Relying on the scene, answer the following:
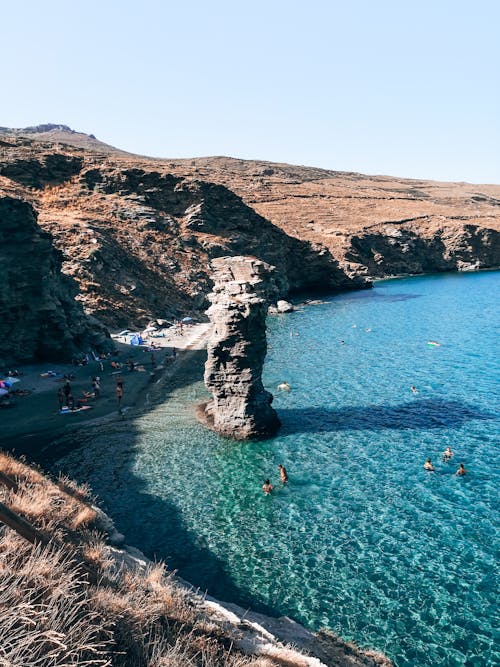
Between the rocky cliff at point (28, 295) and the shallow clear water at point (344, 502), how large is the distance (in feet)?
44.5

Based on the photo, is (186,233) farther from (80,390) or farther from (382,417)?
(382,417)

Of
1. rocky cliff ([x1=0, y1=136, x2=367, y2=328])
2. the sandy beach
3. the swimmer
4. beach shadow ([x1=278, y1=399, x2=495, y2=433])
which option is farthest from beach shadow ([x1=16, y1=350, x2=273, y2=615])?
rocky cliff ([x1=0, y1=136, x2=367, y2=328])

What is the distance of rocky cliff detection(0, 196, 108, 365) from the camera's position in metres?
40.4

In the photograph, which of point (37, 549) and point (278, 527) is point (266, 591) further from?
point (37, 549)

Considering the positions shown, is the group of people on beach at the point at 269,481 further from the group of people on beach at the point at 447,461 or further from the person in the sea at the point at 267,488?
the group of people on beach at the point at 447,461

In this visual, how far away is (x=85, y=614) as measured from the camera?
6402 mm

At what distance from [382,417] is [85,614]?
83.6 ft

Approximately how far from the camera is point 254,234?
89.9 m

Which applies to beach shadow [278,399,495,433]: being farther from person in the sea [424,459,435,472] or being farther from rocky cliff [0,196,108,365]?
rocky cliff [0,196,108,365]

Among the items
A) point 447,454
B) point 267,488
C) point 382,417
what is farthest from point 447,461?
point 267,488

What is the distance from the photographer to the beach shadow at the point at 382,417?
91.7 feet

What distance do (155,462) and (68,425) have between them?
872cm

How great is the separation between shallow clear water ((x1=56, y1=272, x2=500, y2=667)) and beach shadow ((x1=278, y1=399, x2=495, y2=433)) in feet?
0.44

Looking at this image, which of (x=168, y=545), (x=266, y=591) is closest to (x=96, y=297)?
(x=168, y=545)
